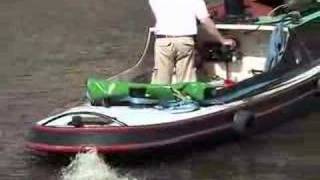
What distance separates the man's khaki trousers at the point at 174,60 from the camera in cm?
1193

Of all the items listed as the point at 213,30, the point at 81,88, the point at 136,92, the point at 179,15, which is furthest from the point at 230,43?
the point at 81,88

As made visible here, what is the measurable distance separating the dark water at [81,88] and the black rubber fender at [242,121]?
351 mm

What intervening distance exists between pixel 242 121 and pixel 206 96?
50 centimetres

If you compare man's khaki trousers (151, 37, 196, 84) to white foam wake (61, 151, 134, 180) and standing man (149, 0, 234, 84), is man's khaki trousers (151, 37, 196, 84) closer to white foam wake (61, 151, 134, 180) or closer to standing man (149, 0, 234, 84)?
standing man (149, 0, 234, 84)

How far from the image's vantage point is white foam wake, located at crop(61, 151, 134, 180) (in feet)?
34.0

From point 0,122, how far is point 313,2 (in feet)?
15.2

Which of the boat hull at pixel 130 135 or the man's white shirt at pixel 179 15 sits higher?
the man's white shirt at pixel 179 15

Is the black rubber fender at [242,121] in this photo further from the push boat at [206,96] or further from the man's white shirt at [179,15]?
the man's white shirt at [179,15]

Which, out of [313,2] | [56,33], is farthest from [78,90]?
[56,33]

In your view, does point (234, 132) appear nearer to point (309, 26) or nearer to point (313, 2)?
point (309, 26)

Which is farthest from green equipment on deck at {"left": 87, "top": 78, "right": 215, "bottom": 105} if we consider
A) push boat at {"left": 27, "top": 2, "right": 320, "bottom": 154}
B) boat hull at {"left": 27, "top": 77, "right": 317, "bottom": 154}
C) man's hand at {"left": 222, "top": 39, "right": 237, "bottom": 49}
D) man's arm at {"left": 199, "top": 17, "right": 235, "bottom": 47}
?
man's hand at {"left": 222, "top": 39, "right": 237, "bottom": 49}

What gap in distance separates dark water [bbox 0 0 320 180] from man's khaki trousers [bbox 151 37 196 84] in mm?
1073

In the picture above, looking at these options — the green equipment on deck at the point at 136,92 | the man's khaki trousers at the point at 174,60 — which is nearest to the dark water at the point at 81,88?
the green equipment on deck at the point at 136,92

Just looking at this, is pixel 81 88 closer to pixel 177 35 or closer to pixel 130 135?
pixel 177 35
